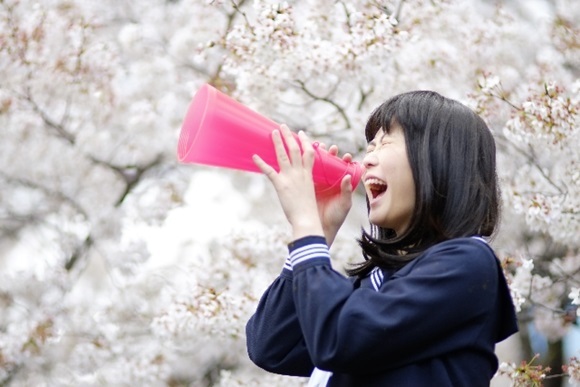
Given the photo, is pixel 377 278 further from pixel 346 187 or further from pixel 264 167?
pixel 264 167

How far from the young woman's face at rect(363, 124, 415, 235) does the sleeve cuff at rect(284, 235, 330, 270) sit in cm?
18

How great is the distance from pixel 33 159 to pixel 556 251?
333 centimetres

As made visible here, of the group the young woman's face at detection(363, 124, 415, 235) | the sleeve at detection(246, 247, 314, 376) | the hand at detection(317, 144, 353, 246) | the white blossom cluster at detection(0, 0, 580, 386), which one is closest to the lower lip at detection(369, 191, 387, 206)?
the young woman's face at detection(363, 124, 415, 235)

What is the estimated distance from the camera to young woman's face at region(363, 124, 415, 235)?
71.2 inches

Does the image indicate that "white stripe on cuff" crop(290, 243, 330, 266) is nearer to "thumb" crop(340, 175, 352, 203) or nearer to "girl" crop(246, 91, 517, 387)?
"girl" crop(246, 91, 517, 387)

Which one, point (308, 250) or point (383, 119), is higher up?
point (383, 119)

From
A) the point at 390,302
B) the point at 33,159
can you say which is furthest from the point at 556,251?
the point at 390,302

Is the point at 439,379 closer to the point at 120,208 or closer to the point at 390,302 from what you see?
the point at 390,302

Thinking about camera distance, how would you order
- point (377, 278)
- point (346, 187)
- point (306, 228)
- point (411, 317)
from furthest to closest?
point (346, 187) → point (377, 278) → point (306, 228) → point (411, 317)

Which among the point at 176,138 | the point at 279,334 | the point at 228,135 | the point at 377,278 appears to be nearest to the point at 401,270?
the point at 377,278

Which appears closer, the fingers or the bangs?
the fingers

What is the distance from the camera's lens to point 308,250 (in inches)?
66.6

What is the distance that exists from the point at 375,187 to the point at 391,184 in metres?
0.05

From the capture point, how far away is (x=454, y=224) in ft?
5.86
